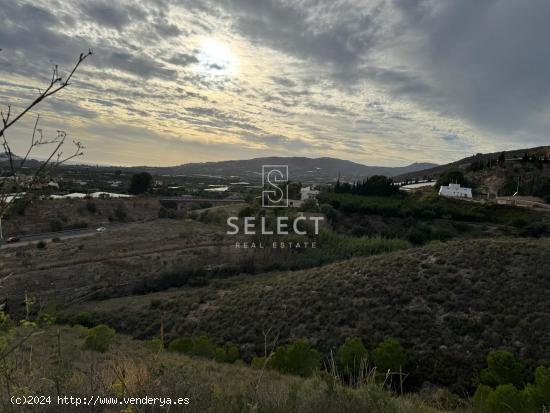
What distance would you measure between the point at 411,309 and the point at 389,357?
4.60 meters

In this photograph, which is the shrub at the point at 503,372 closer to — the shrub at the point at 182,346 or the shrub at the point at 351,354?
the shrub at the point at 351,354

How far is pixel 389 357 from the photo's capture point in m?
9.45

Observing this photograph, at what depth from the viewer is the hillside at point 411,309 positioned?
10.9m

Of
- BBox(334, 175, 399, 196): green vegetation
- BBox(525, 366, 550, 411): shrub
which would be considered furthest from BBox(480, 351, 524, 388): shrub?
BBox(334, 175, 399, 196): green vegetation

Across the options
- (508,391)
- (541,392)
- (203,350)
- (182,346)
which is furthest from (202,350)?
(541,392)

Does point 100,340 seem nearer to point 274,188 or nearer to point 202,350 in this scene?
point 202,350

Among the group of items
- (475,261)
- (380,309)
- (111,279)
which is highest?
(475,261)

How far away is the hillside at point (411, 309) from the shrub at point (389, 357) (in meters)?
1.05

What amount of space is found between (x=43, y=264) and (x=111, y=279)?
17.8 feet

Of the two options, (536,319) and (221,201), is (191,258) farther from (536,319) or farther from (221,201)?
(221,201)

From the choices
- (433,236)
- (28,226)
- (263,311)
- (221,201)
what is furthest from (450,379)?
(221,201)

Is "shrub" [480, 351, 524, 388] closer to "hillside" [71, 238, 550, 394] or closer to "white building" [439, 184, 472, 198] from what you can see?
"hillside" [71, 238, 550, 394]

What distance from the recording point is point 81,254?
96.3ft

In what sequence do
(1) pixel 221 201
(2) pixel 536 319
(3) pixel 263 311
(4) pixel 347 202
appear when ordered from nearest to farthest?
(2) pixel 536 319
(3) pixel 263 311
(4) pixel 347 202
(1) pixel 221 201
